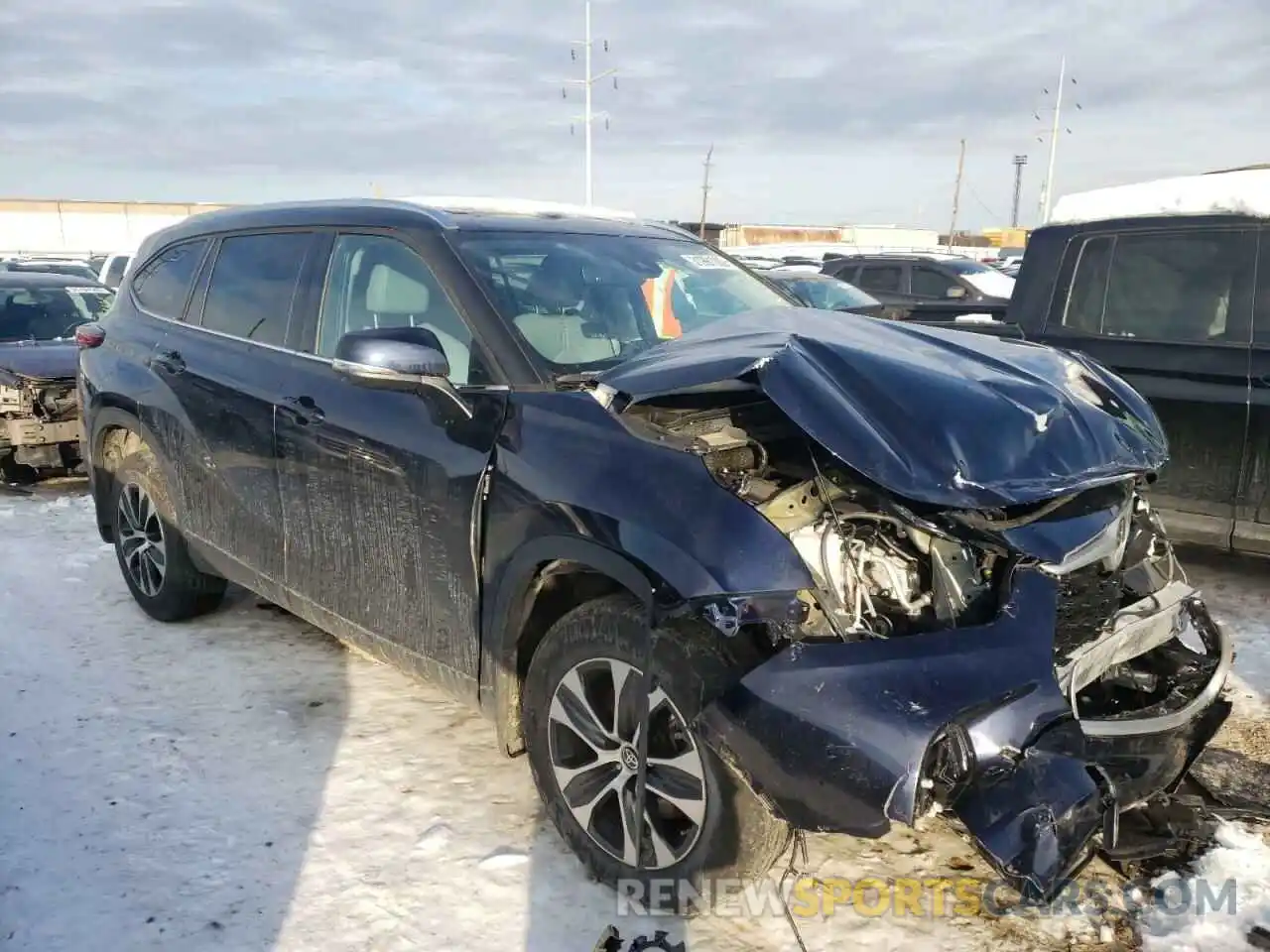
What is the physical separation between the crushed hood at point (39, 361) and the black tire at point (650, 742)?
6105 millimetres

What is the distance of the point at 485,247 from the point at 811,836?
86.4 inches

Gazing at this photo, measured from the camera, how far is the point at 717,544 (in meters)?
2.40

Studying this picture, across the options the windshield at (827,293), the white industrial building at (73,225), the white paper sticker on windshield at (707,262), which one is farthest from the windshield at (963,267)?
the white industrial building at (73,225)

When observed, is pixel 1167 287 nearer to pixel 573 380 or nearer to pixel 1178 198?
pixel 1178 198

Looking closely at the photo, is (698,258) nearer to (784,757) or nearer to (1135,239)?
(784,757)

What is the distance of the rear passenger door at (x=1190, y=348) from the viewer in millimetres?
5059

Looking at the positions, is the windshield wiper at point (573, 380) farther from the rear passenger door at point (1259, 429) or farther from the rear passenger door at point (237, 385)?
the rear passenger door at point (1259, 429)

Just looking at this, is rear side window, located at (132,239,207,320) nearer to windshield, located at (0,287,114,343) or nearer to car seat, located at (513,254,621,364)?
car seat, located at (513,254,621,364)

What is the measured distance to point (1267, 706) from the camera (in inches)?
158

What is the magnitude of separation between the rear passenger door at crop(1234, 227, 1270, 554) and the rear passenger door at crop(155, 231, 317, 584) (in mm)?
4497

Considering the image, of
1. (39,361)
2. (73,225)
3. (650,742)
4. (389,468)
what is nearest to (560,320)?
(389,468)

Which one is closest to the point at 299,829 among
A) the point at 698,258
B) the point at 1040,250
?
the point at 698,258

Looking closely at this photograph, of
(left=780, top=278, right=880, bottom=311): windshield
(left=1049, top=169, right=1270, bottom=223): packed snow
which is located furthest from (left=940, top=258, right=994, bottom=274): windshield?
(left=1049, top=169, right=1270, bottom=223): packed snow

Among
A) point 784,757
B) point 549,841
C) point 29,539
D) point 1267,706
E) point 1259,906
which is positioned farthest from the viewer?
point 29,539
